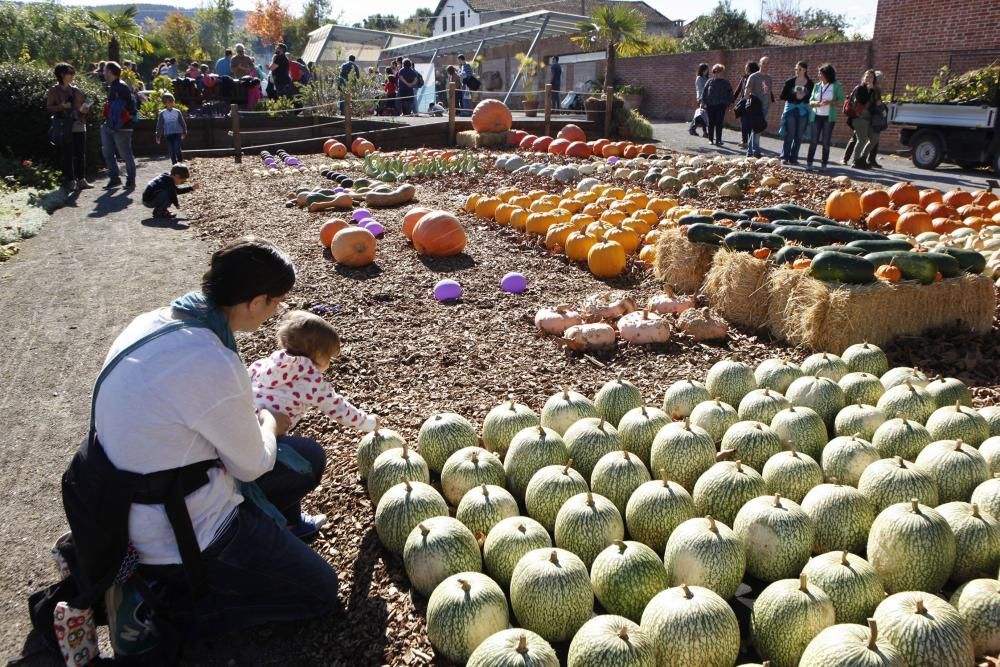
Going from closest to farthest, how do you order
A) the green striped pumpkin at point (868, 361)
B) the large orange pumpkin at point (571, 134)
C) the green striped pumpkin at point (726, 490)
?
1. the green striped pumpkin at point (726, 490)
2. the green striped pumpkin at point (868, 361)
3. the large orange pumpkin at point (571, 134)

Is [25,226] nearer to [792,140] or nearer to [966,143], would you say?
[792,140]

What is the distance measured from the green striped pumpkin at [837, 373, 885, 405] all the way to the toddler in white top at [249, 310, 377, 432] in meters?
2.88

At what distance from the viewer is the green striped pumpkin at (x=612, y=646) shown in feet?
7.28

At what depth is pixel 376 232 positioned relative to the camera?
8.90 metres

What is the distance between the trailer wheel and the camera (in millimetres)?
15008

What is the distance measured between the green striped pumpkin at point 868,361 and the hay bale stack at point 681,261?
222 centimetres

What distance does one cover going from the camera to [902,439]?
11.2 ft

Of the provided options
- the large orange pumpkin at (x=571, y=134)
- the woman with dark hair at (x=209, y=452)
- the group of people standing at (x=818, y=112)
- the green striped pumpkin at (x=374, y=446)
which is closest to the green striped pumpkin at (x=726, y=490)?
the green striped pumpkin at (x=374, y=446)

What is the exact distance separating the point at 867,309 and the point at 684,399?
2161 millimetres

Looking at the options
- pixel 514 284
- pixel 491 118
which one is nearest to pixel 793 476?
pixel 514 284

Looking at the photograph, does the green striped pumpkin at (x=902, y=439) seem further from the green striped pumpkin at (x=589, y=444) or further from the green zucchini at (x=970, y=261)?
the green zucchini at (x=970, y=261)

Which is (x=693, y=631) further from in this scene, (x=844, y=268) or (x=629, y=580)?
(x=844, y=268)

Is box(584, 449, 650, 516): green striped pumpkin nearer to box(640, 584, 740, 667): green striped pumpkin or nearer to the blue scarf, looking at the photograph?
box(640, 584, 740, 667): green striped pumpkin

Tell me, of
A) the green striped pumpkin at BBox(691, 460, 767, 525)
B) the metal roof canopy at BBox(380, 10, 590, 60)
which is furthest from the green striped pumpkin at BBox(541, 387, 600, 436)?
the metal roof canopy at BBox(380, 10, 590, 60)
